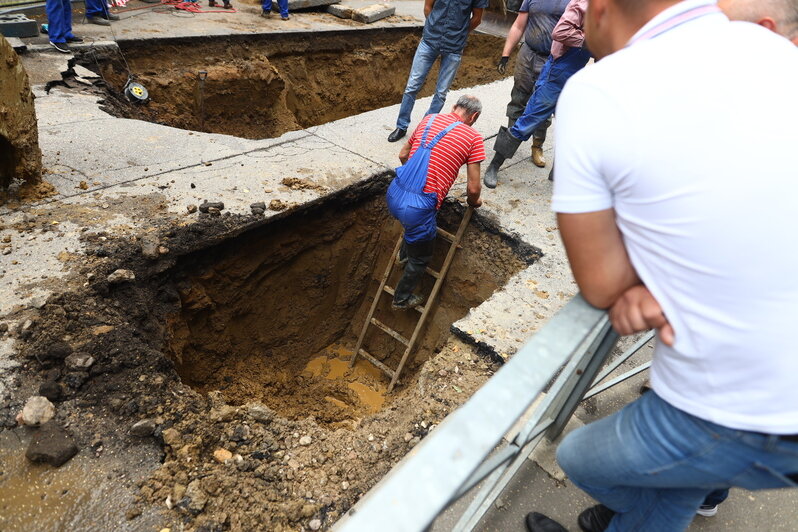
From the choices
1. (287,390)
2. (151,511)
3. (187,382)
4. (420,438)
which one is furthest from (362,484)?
(287,390)

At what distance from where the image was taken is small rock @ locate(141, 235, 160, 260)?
11.3 ft

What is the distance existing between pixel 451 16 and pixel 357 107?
15.5ft

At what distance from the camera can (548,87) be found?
4.39 meters

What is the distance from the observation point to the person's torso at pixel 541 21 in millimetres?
4406

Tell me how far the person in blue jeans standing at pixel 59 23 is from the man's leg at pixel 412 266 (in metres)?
5.34

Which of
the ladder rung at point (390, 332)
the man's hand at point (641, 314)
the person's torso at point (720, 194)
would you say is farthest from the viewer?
the ladder rung at point (390, 332)

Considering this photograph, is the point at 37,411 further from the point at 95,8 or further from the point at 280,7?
the point at 280,7

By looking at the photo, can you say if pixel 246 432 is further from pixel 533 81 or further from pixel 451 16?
pixel 451 16

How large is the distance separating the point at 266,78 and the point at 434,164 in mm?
5142

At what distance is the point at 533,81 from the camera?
484 centimetres

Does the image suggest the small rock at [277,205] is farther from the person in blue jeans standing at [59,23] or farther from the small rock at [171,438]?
the person in blue jeans standing at [59,23]

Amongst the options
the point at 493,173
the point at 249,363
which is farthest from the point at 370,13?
the point at 249,363

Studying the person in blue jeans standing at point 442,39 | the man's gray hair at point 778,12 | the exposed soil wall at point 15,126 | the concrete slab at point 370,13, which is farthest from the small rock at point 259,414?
the concrete slab at point 370,13

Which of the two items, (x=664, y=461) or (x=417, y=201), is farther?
(x=417, y=201)
